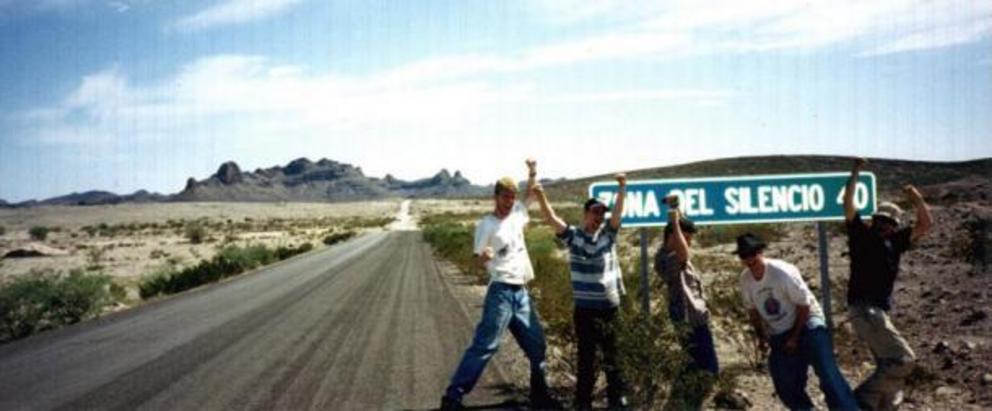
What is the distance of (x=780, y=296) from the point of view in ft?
18.2

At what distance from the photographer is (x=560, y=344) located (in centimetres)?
867

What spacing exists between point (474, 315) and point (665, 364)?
27.3 feet

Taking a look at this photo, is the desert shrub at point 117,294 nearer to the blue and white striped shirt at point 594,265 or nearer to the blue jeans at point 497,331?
→ the blue jeans at point 497,331

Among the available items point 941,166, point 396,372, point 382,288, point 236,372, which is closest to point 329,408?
point 396,372

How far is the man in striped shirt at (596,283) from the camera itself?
6.29 meters

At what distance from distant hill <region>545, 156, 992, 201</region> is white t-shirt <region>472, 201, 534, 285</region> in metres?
65.9

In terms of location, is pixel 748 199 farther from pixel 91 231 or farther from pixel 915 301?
pixel 91 231

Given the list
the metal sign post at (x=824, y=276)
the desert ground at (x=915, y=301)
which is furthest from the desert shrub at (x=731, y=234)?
the metal sign post at (x=824, y=276)

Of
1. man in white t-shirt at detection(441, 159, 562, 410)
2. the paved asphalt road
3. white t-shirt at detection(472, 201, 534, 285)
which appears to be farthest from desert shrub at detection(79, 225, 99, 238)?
white t-shirt at detection(472, 201, 534, 285)

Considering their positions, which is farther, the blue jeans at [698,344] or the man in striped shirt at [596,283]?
the blue jeans at [698,344]

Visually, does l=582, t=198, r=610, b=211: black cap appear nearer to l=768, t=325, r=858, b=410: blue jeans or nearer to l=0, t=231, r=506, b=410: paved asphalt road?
l=768, t=325, r=858, b=410: blue jeans

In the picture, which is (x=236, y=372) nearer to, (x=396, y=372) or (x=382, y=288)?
(x=396, y=372)

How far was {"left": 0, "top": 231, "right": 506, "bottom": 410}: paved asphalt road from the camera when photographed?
800 centimetres

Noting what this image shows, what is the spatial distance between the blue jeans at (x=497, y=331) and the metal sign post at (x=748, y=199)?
1025 millimetres
